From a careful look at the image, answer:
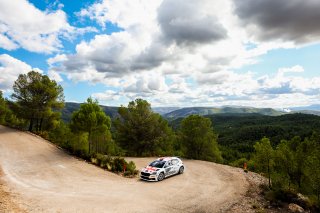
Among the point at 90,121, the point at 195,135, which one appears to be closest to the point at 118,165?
the point at 90,121

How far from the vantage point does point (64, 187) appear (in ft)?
69.3

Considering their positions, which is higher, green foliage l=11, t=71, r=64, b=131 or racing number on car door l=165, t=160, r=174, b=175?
green foliage l=11, t=71, r=64, b=131

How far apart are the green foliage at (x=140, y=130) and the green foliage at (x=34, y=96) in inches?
517

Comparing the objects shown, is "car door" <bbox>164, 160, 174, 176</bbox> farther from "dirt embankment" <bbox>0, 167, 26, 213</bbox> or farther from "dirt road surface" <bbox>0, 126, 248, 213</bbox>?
"dirt embankment" <bbox>0, 167, 26, 213</bbox>

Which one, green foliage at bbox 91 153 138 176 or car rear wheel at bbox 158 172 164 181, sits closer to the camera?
car rear wheel at bbox 158 172 164 181

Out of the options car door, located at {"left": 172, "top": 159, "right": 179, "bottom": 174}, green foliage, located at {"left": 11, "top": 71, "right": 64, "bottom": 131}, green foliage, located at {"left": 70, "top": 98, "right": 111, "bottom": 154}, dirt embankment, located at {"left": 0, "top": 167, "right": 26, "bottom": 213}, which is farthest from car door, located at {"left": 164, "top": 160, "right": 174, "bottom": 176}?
green foliage, located at {"left": 11, "top": 71, "right": 64, "bottom": 131}

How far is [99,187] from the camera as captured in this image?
21.5 meters

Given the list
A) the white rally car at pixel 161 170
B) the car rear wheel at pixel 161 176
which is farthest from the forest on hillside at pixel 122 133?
the car rear wheel at pixel 161 176

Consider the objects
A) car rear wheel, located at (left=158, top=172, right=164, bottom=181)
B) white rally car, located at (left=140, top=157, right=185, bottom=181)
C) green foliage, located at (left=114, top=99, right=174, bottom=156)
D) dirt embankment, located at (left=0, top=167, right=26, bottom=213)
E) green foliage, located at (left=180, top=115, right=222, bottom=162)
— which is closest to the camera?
dirt embankment, located at (left=0, top=167, right=26, bottom=213)

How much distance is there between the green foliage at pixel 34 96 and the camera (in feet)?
150

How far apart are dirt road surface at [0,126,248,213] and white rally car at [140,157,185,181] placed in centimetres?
62

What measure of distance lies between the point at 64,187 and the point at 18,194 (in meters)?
3.71

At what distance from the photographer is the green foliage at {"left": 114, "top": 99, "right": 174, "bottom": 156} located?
166ft

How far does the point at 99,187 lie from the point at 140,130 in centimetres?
2907
